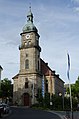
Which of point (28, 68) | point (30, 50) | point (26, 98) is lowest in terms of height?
point (26, 98)

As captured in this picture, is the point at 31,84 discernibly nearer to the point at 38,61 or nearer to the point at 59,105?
the point at 38,61

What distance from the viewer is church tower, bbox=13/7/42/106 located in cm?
8138

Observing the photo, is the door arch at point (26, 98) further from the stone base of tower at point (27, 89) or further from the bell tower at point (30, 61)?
the bell tower at point (30, 61)

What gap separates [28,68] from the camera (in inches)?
3275

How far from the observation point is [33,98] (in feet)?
261

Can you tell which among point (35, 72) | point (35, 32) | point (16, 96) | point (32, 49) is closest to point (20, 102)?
point (16, 96)

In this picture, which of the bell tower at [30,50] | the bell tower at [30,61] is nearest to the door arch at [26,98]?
the bell tower at [30,61]

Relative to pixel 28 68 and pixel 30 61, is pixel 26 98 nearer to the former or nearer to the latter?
pixel 28 68

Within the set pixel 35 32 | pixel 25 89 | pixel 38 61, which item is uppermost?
pixel 35 32

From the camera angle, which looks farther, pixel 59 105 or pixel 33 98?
pixel 33 98

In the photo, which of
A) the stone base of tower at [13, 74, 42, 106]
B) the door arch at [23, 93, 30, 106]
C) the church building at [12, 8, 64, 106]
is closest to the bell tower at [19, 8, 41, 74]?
the church building at [12, 8, 64, 106]

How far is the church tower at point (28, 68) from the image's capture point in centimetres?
8138

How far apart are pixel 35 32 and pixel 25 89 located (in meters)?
17.6

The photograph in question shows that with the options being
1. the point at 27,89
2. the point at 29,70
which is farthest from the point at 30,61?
the point at 27,89
